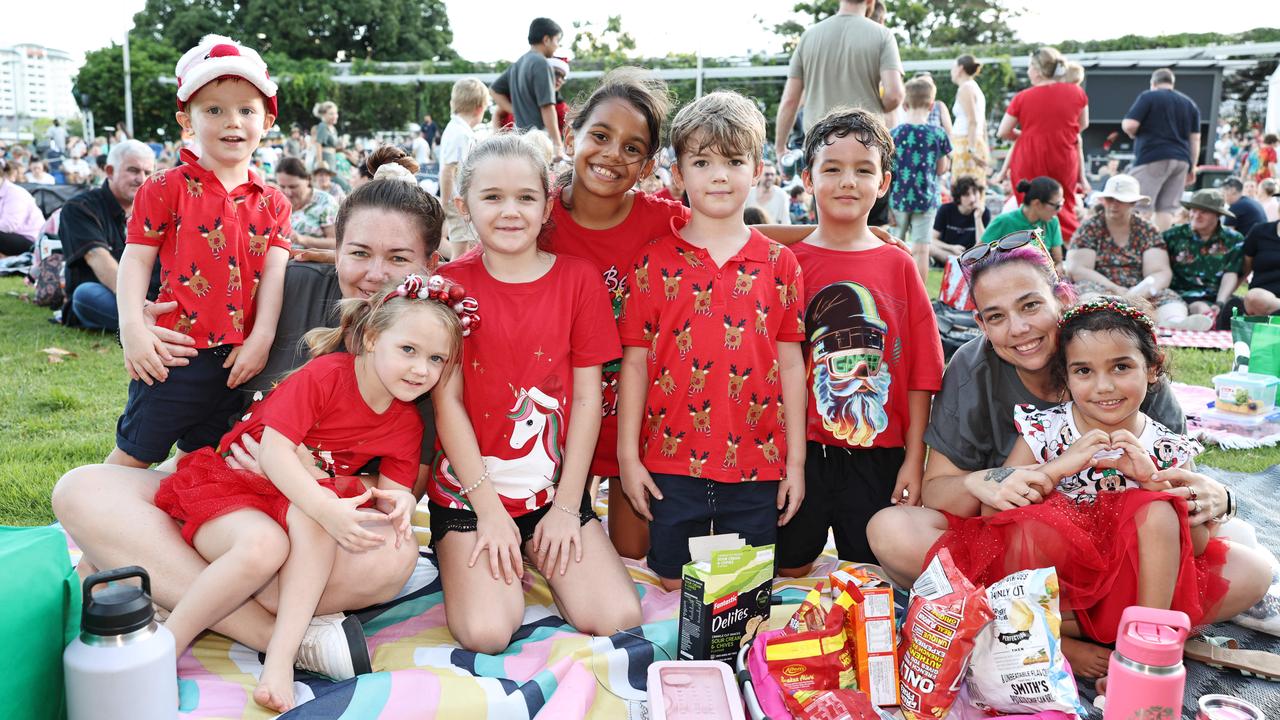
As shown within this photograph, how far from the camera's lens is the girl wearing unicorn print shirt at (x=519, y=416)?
2.51 m

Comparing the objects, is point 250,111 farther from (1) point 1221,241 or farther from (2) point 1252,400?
(1) point 1221,241

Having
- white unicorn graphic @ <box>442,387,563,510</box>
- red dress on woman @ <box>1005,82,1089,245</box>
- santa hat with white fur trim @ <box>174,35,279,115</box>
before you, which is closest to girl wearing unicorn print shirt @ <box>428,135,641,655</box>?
white unicorn graphic @ <box>442,387,563,510</box>

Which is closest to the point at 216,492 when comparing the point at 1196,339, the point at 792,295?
the point at 792,295

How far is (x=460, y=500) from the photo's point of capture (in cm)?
258

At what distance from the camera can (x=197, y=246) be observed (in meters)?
2.72

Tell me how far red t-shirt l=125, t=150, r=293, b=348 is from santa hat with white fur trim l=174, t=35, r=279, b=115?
0.74ft

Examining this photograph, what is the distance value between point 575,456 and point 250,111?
146 centimetres

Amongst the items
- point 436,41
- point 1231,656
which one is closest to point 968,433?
point 1231,656

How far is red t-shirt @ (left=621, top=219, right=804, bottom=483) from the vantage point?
259 centimetres

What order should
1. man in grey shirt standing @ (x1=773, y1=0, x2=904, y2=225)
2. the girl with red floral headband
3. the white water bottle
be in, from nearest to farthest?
the white water bottle, the girl with red floral headband, man in grey shirt standing @ (x1=773, y1=0, x2=904, y2=225)

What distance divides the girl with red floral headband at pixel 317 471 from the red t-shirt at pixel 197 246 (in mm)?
403

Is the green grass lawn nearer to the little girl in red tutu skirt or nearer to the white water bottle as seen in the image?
the little girl in red tutu skirt

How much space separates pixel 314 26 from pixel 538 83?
44.7 m

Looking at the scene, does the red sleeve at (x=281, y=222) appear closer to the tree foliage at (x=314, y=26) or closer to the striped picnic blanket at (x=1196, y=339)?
the striped picnic blanket at (x=1196, y=339)
